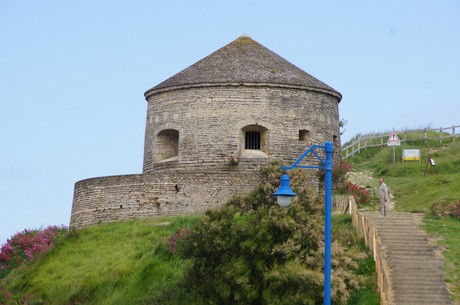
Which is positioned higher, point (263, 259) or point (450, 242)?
point (450, 242)

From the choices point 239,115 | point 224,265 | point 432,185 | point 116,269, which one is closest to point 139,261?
point 116,269

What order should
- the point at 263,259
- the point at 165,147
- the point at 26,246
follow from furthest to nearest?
the point at 165,147 → the point at 26,246 → the point at 263,259

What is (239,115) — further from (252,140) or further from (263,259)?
(263,259)

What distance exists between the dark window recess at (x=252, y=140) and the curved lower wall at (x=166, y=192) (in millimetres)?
2015

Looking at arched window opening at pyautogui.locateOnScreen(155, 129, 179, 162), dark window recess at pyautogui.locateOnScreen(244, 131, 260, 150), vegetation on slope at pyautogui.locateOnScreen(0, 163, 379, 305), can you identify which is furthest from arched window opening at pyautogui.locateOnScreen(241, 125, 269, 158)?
vegetation on slope at pyautogui.locateOnScreen(0, 163, 379, 305)

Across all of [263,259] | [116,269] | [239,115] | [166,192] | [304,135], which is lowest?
[116,269]

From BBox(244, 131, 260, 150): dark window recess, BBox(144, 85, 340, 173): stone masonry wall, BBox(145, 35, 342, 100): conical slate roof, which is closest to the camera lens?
BBox(144, 85, 340, 173): stone masonry wall

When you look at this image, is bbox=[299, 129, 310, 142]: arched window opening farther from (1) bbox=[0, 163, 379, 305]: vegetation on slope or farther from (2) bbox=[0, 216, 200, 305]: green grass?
(1) bbox=[0, 163, 379, 305]: vegetation on slope

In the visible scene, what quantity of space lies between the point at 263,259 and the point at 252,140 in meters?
15.3

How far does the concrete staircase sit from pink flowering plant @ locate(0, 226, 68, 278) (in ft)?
41.0

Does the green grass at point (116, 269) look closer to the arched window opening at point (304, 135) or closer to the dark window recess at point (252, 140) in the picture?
the dark window recess at point (252, 140)

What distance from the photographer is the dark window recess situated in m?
39.0

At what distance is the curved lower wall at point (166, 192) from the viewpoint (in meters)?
36.0

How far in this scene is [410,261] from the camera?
89.0 feet
